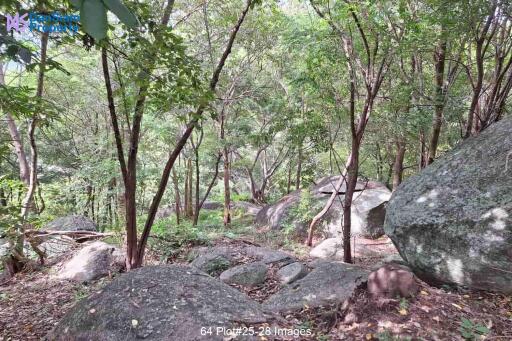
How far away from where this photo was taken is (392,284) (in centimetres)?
293

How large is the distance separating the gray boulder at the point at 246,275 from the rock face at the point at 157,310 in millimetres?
1645

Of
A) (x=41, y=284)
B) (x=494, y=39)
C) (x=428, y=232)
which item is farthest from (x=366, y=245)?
(x=41, y=284)

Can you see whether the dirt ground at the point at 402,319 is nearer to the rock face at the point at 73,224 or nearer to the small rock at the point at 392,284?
the small rock at the point at 392,284

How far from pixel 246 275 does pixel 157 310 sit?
7.99ft

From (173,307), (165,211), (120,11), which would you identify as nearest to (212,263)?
(173,307)

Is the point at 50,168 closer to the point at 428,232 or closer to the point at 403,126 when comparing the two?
the point at 403,126

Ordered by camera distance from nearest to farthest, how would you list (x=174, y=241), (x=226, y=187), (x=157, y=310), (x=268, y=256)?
(x=157, y=310) → (x=268, y=256) → (x=174, y=241) → (x=226, y=187)

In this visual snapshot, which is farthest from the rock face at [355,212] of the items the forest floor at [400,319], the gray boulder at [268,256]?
the forest floor at [400,319]

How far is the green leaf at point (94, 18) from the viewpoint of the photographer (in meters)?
0.64

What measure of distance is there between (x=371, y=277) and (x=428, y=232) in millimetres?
1285

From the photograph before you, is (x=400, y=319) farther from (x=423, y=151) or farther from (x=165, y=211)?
(x=165, y=211)

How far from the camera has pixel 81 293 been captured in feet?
15.7

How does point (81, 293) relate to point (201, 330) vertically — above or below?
below

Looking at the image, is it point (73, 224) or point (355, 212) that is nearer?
point (355, 212)
